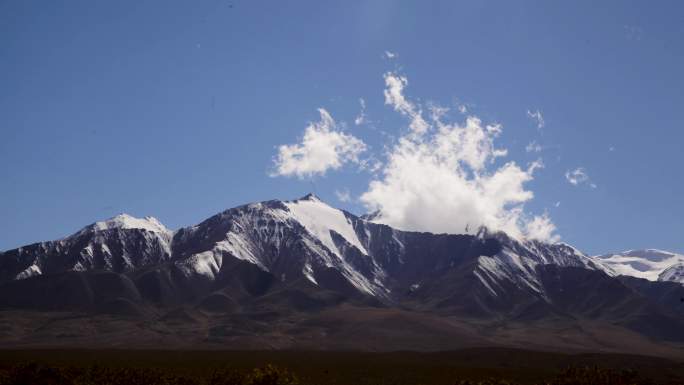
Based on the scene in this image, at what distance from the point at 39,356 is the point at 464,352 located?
105 meters

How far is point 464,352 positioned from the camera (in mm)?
193875

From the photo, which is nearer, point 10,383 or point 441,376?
point 10,383

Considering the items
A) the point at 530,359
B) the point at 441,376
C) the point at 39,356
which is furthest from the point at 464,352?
the point at 39,356

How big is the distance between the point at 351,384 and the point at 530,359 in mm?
71566

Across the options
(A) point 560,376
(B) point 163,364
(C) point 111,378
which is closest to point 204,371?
(B) point 163,364

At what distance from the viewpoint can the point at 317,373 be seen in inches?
5344

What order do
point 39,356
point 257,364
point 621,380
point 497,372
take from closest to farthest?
point 621,380
point 497,372
point 257,364
point 39,356

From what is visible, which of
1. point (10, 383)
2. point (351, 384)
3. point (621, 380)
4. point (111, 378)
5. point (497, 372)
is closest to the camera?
point (621, 380)

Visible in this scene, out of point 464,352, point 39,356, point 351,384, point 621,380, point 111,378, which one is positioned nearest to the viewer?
point 621,380

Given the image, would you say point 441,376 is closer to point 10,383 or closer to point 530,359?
point 530,359

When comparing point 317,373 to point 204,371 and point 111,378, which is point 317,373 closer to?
point 204,371

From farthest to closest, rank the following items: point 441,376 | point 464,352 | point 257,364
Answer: point 464,352, point 257,364, point 441,376

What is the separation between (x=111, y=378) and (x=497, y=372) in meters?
77.8

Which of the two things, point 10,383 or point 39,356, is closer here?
point 10,383
